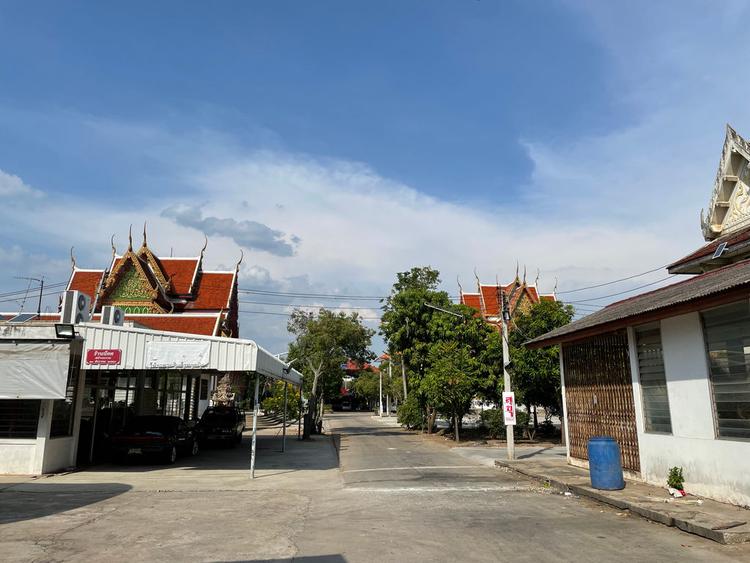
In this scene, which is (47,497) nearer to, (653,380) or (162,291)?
(653,380)

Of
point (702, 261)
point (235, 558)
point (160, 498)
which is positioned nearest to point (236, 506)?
point (160, 498)

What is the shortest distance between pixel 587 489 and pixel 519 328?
1362 centimetres

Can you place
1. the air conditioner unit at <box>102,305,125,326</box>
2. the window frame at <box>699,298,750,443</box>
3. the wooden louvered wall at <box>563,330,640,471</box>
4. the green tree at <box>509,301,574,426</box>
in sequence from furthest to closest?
the green tree at <box>509,301,574,426</box> → the air conditioner unit at <box>102,305,125,326</box> → the wooden louvered wall at <box>563,330,640,471</box> → the window frame at <box>699,298,750,443</box>

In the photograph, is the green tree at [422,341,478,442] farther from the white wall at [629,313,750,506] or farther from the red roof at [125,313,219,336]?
the white wall at [629,313,750,506]

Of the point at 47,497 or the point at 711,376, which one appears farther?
the point at 47,497

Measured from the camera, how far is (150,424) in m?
16.2

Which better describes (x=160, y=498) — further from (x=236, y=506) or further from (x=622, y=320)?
(x=622, y=320)

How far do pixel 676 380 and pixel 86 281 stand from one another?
32.6 m

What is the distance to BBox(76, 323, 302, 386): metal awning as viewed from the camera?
13.9 m

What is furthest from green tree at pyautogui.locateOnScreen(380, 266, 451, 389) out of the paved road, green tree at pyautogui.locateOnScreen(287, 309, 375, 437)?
the paved road

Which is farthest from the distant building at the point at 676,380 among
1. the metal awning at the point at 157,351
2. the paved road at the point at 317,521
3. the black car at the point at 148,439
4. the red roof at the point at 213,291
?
the red roof at the point at 213,291

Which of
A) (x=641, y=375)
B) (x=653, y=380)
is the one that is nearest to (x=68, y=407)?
(x=641, y=375)

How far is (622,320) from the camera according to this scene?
12.0 m

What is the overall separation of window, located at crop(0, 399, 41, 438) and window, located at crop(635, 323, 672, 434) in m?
14.6
